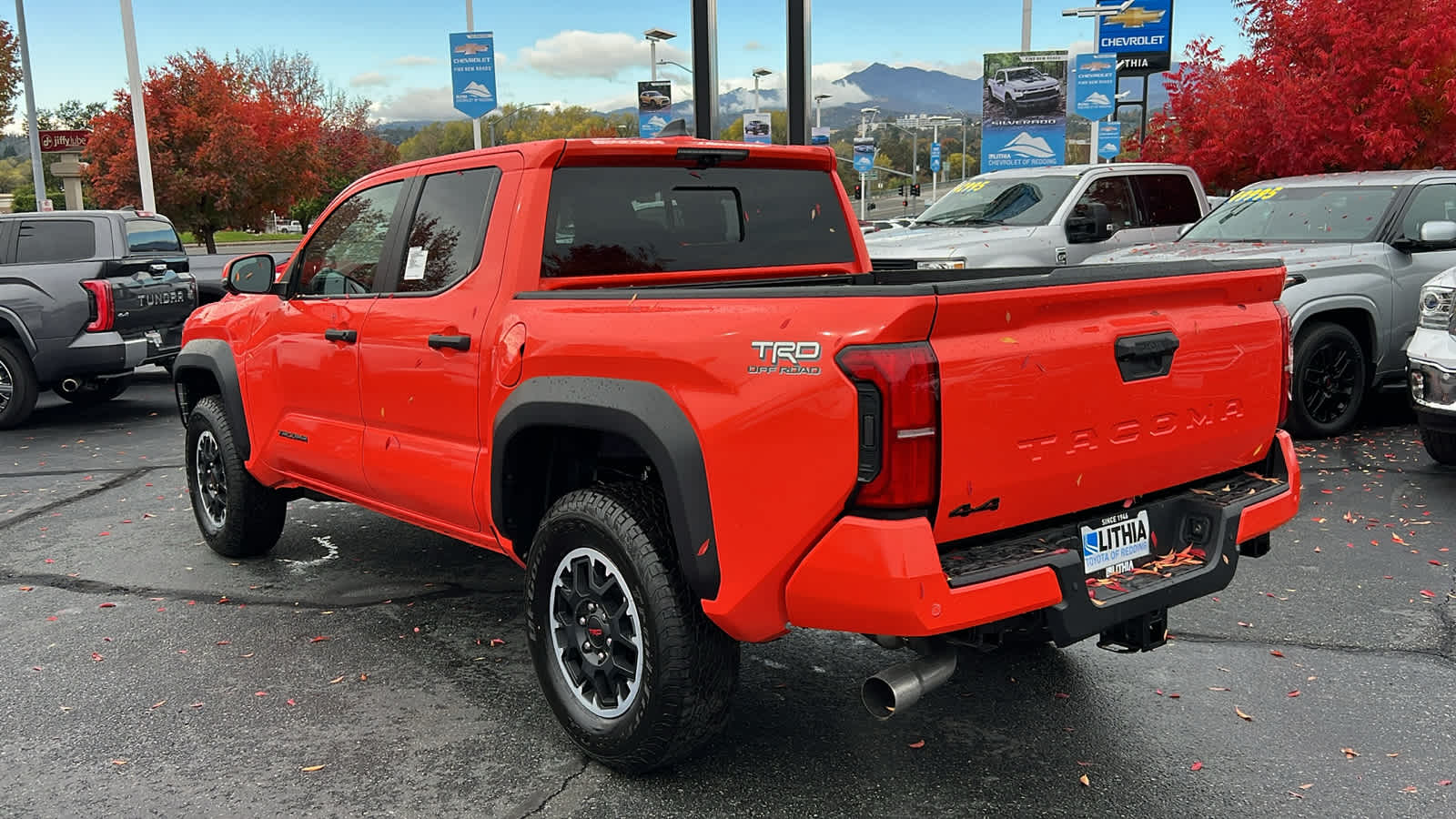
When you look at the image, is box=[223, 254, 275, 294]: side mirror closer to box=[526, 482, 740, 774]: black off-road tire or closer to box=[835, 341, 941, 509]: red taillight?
box=[526, 482, 740, 774]: black off-road tire

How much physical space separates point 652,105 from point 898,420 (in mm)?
32171

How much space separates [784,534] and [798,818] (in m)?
0.91

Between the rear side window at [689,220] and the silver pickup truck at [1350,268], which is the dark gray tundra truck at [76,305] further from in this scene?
the silver pickup truck at [1350,268]

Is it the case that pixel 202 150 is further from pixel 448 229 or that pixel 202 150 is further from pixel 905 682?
pixel 905 682

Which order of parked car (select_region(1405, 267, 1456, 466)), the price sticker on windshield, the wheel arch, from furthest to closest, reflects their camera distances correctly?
the price sticker on windshield
the wheel arch
parked car (select_region(1405, 267, 1456, 466))

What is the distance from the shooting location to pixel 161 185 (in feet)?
112

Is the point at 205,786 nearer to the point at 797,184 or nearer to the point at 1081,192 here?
the point at 797,184

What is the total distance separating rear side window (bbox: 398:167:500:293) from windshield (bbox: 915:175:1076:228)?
7.86 metres

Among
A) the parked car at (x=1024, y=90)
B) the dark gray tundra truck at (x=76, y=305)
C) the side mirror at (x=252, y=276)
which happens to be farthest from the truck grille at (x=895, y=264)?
the parked car at (x=1024, y=90)

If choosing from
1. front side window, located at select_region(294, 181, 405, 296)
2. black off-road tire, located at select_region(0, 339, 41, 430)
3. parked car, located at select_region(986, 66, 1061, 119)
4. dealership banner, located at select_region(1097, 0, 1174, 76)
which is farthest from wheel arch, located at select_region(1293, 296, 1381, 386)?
dealership banner, located at select_region(1097, 0, 1174, 76)

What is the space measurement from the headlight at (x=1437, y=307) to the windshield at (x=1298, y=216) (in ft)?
6.50

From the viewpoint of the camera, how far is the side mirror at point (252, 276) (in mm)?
5254

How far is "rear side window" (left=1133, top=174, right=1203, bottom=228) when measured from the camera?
11859 mm

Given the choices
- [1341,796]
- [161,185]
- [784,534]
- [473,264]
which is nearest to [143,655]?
[473,264]
